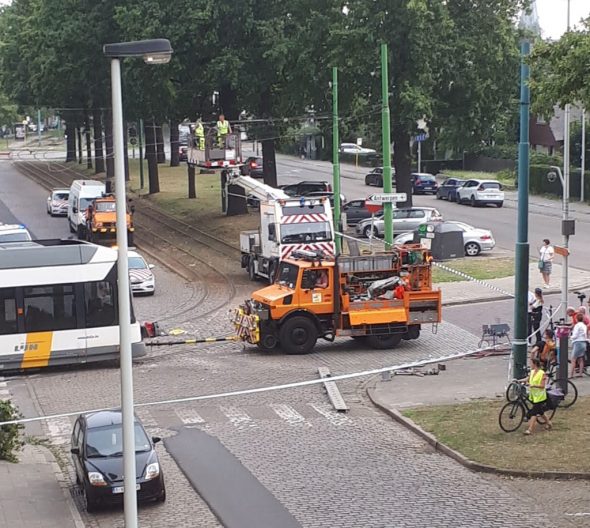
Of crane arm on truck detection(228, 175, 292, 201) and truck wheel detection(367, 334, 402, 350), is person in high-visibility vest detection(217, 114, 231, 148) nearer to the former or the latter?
crane arm on truck detection(228, 175, 292, 201)

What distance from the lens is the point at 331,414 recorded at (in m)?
22.4

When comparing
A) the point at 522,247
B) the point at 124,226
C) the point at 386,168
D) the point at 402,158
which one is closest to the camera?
the point at 124,226

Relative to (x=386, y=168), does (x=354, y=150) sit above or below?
below

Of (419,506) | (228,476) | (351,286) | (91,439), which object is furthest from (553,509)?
(351,286)

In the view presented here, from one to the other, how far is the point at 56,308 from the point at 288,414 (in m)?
7.20

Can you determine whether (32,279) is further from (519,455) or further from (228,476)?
(519,455)

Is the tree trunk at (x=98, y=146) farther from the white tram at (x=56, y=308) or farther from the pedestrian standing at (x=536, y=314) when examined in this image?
the pedestrian standing at (x=536, y=314)

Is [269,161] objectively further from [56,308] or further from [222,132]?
[56,308]

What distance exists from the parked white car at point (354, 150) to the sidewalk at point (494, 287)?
56.7m

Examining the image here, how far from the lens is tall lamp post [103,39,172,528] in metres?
11.7

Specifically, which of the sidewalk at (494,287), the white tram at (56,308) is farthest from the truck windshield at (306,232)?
the white tram at (56,308)

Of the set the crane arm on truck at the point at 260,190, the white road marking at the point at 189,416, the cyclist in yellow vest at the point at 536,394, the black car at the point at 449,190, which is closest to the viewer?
the cyclist in yellow vest at the point at 536,394

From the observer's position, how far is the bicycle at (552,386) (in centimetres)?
2047

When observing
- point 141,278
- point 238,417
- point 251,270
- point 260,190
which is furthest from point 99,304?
point 260,190
